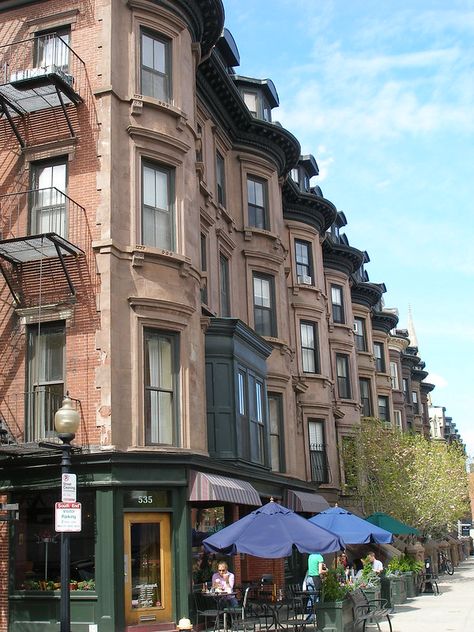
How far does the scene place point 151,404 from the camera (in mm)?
19094

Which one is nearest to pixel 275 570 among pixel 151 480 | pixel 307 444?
pixel 307 444

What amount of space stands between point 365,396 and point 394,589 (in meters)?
17.3

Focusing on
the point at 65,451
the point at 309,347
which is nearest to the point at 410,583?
the point at 309,347

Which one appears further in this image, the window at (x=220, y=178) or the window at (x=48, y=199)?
the window at (x=220, y=178)

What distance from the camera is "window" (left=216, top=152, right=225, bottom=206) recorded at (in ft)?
89.5

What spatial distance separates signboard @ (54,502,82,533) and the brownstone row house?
3582mm

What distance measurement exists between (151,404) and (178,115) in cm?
727

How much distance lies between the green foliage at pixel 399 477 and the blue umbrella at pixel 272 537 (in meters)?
19.1

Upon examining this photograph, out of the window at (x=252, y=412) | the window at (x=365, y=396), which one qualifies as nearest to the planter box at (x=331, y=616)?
the window at (x=252, y=412)

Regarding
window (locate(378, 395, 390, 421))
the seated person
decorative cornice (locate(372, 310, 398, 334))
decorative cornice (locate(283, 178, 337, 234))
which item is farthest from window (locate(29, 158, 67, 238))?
decorative cornice (locate(372, 310, 398, 334))

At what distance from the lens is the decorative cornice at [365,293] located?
44.8 m

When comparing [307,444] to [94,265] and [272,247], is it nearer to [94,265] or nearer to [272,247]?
[272,247]

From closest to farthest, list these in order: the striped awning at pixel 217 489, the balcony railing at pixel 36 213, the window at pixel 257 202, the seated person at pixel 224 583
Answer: the seated person at pixel 224 583, the striped awning at pixel 217 489, the balcony railing at pixel 36 213, the window at pixel 257 202

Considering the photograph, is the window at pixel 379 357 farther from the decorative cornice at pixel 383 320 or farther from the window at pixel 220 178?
the window at pixel 220 178
